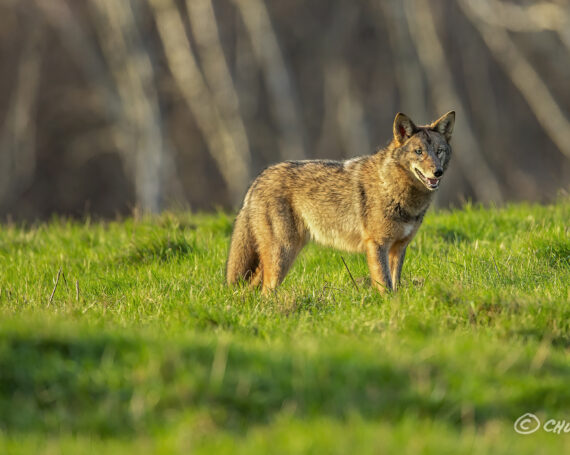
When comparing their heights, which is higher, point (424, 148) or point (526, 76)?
point (424, 148)

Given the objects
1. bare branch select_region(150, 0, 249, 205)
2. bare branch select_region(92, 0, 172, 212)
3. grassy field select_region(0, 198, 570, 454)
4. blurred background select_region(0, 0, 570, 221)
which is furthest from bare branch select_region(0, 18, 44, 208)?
grassy field select_region(0, 198, 570, 454)

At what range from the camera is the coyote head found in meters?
6.96

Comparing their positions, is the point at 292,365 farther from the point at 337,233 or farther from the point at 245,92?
the point at 245,92

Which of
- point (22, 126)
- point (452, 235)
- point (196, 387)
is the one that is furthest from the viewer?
point (22, 126)

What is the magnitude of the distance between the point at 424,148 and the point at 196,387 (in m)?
3.46

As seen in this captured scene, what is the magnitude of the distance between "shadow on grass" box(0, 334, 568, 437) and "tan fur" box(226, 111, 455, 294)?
2.27 meters

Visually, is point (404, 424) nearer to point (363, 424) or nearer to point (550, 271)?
point (363, 424)

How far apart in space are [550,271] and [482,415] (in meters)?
3.16

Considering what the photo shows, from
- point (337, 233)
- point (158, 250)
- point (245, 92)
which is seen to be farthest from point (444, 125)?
point (245, 92)

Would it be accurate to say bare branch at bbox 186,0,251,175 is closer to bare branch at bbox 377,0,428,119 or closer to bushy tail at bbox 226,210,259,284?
bare branch at bbox 377,0,428,119

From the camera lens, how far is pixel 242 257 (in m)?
7.42

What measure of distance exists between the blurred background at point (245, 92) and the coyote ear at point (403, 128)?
44.2 feet

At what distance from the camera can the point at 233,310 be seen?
634cm

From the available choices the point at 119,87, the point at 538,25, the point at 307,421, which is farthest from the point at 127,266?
the point at 119,87
